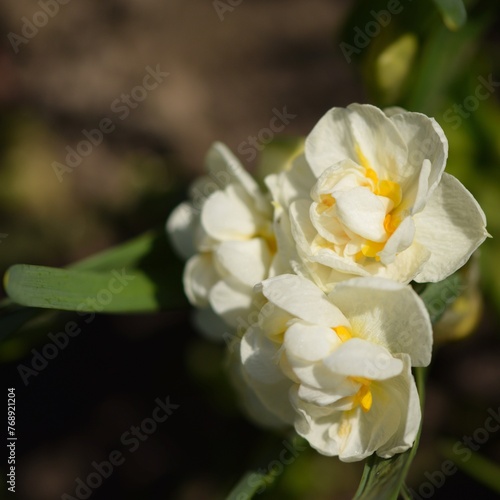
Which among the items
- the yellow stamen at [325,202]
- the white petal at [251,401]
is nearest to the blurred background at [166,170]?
the white petal at [251,401]

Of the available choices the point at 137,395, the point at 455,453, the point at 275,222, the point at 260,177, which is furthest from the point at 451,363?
the point at 275,222

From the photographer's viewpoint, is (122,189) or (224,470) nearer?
(224,470)

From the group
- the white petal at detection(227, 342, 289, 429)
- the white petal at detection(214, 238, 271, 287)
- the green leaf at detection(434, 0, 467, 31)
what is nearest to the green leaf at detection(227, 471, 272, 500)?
the white petal at detection(227, 342, 289, 429)

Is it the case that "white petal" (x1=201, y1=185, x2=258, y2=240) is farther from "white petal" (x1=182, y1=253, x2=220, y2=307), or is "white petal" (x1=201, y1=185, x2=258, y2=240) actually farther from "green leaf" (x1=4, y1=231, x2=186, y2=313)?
"green leaf" (x1=4, y1=231, x2=186, y2=313)

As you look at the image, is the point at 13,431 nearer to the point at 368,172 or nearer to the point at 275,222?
the point at 275,222

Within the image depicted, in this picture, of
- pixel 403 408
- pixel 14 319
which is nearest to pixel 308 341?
pixel 403 408

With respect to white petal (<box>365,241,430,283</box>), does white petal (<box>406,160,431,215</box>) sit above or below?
above

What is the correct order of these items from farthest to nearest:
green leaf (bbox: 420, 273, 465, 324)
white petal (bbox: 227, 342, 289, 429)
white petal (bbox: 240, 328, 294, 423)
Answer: white petal (bbox: 227, 342, 289, 429), green leaf (bbox: 420, 273, 465, 324), white petal (bbox: 240, 328, 294, 423)
